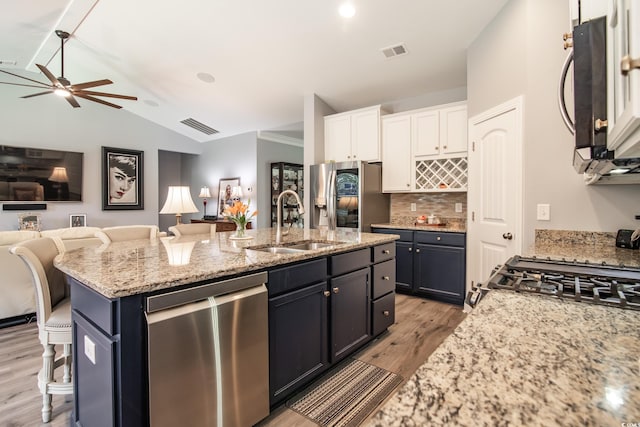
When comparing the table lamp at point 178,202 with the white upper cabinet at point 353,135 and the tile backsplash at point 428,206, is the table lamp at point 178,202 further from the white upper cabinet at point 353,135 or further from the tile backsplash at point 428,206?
the tile backsplash at point 428,206

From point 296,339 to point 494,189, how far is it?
7.35 ft

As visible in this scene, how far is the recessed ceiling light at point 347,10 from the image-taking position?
2974 mm

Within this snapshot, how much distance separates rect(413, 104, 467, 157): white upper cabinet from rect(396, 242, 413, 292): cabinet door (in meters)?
1.22

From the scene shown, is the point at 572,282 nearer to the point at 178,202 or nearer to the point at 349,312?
the point at 349,312

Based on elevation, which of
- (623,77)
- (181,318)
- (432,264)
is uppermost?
(623,77)

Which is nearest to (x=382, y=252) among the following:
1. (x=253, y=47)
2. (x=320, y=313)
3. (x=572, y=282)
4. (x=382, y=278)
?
(x=382, y=278)

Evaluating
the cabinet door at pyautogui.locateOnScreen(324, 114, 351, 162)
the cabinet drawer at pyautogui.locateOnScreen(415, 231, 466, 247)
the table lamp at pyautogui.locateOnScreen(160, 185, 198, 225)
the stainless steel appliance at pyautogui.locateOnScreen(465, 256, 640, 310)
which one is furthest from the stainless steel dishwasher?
the cabinet door at pyautogui.locateOnScreen(324, 114, 351, 162)

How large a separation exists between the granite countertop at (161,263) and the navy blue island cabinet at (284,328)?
0.19ft

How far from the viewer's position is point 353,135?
458 cm

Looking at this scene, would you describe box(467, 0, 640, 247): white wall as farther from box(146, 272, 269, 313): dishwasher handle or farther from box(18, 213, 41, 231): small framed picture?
box(18, 213, 41, 231): small framed picture

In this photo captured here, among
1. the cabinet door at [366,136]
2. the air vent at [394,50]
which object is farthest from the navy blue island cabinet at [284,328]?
the air vent at [394,50]

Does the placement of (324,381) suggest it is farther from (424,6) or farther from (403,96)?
(403,96)

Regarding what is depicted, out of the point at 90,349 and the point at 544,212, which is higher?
the point at 544,212

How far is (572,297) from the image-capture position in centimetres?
97
